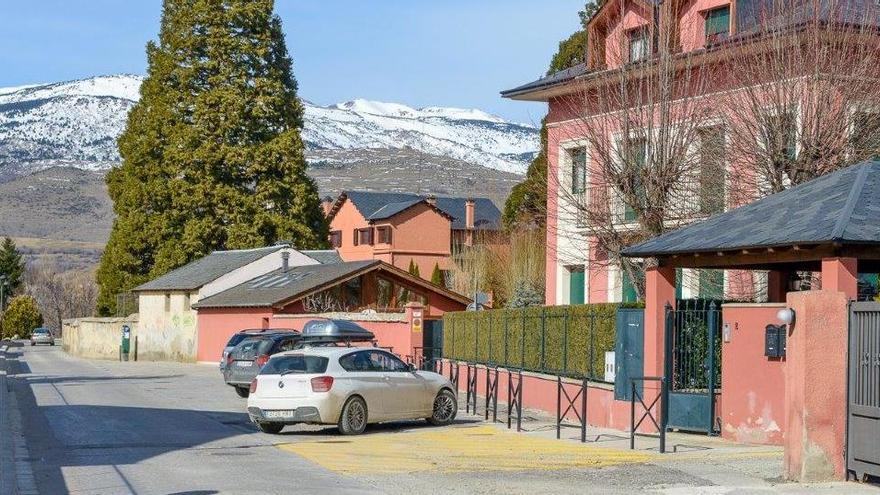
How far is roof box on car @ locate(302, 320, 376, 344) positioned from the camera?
35125 millimetres

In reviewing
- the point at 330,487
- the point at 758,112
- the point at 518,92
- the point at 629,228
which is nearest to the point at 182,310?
the point at 518,92

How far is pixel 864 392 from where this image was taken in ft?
52.2

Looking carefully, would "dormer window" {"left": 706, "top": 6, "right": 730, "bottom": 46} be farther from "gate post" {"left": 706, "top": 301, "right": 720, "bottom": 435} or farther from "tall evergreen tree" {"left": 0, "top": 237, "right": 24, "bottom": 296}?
"tall evergreen tree" {"left": 0, "top": 237, "right": 24, "bottom": 296}

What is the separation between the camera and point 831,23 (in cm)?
2786

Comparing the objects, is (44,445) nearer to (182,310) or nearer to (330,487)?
(330,487)

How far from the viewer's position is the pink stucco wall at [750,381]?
20.7m

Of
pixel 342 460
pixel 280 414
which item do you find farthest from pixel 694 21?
pixel 342 460

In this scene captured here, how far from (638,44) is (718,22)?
1976mm

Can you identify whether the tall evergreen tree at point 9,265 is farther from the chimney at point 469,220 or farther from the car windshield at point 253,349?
the car windshield at point 253,349

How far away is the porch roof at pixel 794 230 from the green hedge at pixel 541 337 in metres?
3.73

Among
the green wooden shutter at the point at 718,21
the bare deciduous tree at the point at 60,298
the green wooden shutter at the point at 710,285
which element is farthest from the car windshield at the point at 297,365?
the bare deciduous tree at the point at 60,298

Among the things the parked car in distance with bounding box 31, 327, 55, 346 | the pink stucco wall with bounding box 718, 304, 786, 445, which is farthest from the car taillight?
the parked car in distance with bounding box 31, 327, 55, 346

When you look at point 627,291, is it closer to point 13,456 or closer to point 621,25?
point 621,25

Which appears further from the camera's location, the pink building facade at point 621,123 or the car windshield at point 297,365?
the pink building facade at point 621,123
